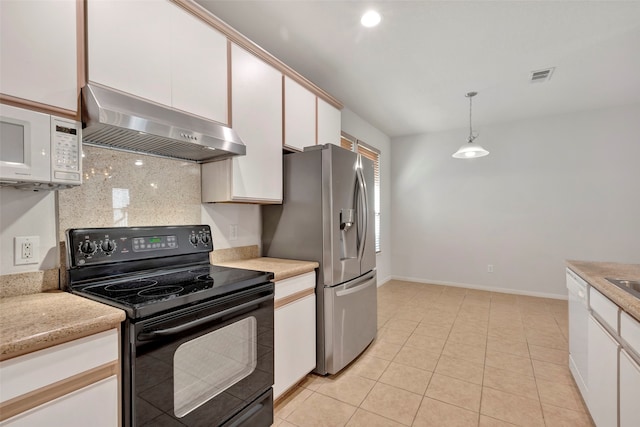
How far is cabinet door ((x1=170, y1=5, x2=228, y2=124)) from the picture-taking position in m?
1.58

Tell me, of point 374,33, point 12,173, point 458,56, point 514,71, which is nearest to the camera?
point 12,173

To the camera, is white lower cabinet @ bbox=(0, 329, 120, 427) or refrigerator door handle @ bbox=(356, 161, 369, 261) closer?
white lower cabinet @ bbox=(0, 329, 120, 427)

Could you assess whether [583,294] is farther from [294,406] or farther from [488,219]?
[488,219]

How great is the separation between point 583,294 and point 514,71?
2218mm

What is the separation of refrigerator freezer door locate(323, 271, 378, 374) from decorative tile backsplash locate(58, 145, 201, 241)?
1.15 meters

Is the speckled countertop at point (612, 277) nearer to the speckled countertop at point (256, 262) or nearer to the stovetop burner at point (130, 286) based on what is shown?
the speckled countertop at point (256, 262)

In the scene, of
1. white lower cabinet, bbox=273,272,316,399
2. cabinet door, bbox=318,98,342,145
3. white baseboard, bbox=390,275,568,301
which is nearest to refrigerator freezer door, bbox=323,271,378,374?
white lower cabinet, bbox=273,272,316,399

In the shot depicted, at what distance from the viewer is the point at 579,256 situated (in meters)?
4.14

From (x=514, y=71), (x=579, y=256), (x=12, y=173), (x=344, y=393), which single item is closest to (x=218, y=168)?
(x=12, y=173)

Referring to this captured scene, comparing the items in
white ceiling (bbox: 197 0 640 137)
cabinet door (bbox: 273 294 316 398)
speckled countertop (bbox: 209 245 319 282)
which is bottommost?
cabinet door (bbox: 273 294 316 398)

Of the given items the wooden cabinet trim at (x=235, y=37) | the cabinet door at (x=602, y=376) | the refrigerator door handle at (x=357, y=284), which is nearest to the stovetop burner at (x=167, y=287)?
the refrigerator door handle at (x=357, y=284)

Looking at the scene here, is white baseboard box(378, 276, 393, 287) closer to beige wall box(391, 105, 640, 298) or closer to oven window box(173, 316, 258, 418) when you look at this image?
beige wall box(391, 105, 640, 298)

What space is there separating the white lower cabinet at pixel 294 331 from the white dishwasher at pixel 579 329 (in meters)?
1.68

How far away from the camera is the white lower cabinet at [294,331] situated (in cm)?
187
